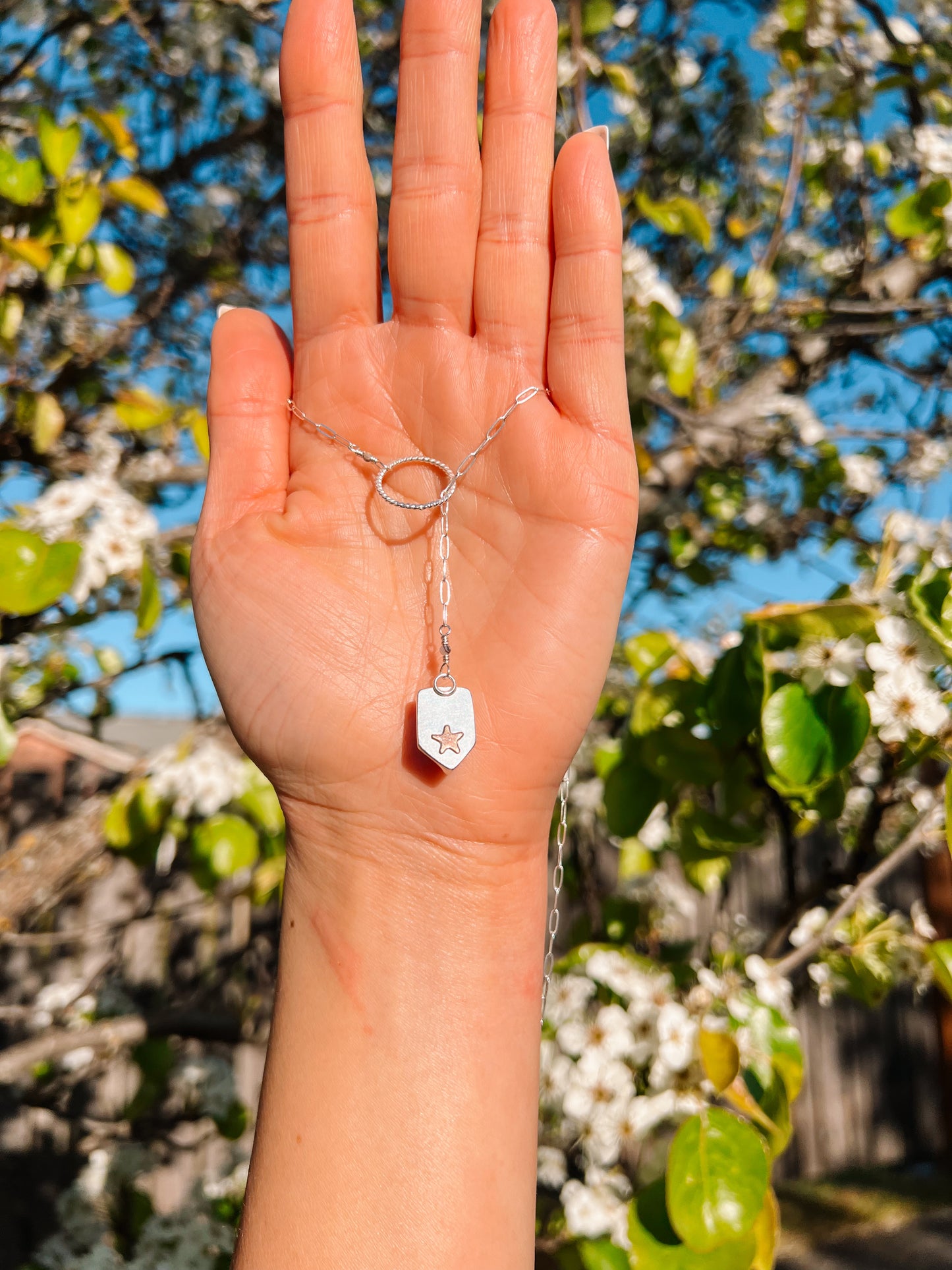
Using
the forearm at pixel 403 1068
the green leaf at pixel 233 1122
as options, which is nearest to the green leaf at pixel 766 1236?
the forearm at pixel 403 1068

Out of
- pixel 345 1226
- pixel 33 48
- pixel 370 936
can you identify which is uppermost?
pixel 33 48

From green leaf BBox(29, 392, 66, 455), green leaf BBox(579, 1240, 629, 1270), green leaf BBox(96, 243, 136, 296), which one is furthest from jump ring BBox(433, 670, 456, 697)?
green leaf BBox(96, 243, 136, 296)

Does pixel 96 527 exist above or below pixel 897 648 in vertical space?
above

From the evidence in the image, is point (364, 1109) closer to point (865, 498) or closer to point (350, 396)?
point (350, 396)

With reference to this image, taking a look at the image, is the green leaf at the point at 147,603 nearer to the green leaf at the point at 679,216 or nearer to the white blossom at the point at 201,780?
the white blossom at the point at 201,780

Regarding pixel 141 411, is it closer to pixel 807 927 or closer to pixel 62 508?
pixel 62 508

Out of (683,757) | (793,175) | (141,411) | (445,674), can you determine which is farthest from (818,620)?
(141,411)

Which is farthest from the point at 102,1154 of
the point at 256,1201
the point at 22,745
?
the point at 22,745
